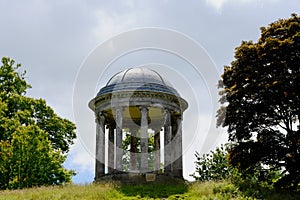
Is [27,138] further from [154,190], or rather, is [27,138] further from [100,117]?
[154,190]

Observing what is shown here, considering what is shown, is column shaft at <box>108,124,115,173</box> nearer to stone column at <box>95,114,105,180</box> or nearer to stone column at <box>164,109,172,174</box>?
stone column at <box>95,114,105,180</box>

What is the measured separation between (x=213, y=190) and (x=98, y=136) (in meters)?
10.3

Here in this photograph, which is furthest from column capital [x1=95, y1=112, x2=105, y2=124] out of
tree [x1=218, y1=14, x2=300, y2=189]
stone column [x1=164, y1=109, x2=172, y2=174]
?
tree [x1=218, y1=14, x2=300, y2=189]

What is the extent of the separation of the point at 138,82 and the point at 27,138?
8197 millimetres

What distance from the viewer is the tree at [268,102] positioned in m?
23.6

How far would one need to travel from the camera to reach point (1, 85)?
1603 inches

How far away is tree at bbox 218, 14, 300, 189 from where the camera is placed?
2361cm

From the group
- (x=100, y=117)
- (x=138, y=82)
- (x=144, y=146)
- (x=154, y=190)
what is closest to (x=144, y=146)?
(x=144, y=146)

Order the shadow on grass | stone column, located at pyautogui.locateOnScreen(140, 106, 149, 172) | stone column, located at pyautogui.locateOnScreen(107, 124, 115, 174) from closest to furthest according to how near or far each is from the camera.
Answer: the shadow on grass
stone column, located at pyautogui.locateOnScreen(140, 106, 149, 172)
stone column, located at pyautogui.locateOnScreen(107, 124, 115, 174)

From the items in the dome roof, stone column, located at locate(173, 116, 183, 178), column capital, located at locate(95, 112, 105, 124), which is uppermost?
the dome roof

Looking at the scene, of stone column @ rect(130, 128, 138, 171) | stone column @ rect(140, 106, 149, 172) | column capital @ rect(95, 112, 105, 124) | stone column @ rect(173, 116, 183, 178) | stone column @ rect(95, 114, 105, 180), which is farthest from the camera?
stone column @ rect(130, 128, 138, 171)

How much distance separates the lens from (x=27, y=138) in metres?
31.0

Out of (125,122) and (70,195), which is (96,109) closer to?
(125,122)

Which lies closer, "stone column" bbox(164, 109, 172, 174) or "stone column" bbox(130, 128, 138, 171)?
"stone column" bbox(164, 109, 172, 174)
